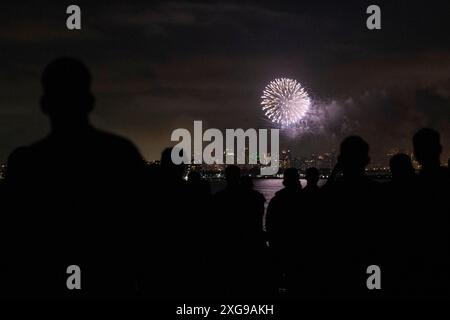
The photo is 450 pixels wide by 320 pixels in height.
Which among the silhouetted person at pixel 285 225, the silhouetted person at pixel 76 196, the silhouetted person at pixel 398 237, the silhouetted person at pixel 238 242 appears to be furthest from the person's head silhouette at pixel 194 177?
the silhouetted person at pixel 76 196

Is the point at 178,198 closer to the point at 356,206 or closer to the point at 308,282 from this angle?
the point at 308,282

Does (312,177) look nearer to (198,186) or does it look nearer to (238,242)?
(238,242)

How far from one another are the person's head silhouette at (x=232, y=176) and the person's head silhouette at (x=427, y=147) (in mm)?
3314

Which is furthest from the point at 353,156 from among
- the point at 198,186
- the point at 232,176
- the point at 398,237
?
the point at 232,176

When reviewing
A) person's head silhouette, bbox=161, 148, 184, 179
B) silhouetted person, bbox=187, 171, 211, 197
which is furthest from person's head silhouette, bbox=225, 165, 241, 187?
person's head silhouette, bbox=161, 148, 184, 179

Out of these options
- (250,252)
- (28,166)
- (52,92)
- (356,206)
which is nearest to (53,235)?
(28,166)

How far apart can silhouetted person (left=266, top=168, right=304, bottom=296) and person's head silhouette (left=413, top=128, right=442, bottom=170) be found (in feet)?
7.76

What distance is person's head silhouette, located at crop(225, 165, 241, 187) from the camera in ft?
26.0

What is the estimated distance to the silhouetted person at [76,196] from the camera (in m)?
3.00

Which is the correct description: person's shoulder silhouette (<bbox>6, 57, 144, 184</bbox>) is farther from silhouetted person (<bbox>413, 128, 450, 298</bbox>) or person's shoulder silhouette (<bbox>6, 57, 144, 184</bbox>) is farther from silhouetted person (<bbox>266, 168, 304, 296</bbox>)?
silhouetted person (<bbox>266, 168, 304, 296</bbox>)

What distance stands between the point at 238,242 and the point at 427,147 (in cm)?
351
